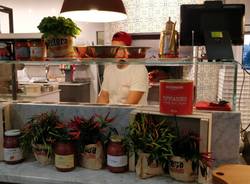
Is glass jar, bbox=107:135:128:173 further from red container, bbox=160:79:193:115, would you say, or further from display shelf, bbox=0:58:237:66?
display shelf, bbox=0:58:237:66

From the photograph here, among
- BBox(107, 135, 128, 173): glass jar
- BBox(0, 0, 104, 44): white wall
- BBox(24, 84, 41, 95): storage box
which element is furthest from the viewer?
BBox(0, 0, 104, 44): white wall

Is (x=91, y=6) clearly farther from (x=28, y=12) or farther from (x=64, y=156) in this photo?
(x=28, y=12)

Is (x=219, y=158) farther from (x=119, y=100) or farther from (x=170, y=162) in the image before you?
(x=119, y=100)

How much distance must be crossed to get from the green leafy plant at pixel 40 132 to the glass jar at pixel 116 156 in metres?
0.26

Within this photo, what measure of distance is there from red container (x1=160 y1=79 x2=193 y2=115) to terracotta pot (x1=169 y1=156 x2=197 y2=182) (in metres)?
0.18

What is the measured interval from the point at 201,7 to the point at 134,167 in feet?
2.75

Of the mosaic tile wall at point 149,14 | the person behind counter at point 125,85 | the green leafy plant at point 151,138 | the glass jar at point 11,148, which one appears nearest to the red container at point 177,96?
the green leafy plant at point 151,138

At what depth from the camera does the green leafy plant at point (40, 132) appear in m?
1.24

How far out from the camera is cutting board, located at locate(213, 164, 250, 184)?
1.05 meters

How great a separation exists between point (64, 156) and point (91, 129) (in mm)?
158

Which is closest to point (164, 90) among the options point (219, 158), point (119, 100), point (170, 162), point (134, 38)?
point (170, 162)

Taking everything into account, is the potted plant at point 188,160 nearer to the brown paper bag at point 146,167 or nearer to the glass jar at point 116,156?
the brown paper bag at point 146,167

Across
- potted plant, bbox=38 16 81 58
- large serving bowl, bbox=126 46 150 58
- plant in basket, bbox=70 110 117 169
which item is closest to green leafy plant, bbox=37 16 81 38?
potted plant, bbox=38 16 81 58

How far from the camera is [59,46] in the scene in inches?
53.2
